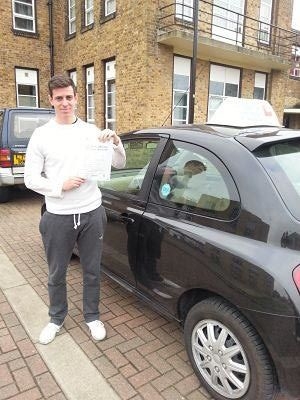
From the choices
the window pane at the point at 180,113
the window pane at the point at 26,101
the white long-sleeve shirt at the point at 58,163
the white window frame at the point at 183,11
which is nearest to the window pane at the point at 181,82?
the window pane at the point at 180,113

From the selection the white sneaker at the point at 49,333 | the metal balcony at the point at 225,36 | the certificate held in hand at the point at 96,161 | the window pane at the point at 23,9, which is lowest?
the white sneaker at the point at 49,333

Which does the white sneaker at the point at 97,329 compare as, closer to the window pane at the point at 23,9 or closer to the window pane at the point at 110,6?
the window pane at the point at 110,6

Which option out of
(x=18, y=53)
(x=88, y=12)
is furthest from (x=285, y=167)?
(x=18, y=53)

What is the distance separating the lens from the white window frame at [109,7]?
1195 cm

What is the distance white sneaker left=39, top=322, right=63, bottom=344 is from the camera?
274 centimetres

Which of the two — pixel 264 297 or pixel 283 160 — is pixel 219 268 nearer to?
pixel 264 297

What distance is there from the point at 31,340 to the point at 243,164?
202cm

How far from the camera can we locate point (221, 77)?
1294cm

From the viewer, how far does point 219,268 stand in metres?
2.06

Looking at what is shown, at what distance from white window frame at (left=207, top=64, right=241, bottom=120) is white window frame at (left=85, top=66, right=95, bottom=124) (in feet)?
14.1

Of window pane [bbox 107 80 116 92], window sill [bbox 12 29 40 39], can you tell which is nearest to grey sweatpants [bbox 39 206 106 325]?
window pane [bbox 107 80 116 92]

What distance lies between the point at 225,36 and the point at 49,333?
12609 mm

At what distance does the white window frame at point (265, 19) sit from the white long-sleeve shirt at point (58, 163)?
13408 mm

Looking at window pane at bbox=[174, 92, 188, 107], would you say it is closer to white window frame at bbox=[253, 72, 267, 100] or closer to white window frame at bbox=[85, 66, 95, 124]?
white window frame at bbox=[85, 66, 95, 124]
